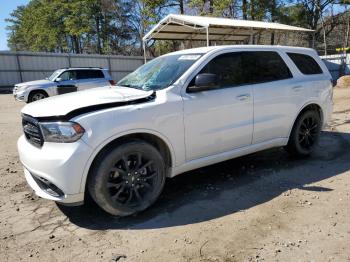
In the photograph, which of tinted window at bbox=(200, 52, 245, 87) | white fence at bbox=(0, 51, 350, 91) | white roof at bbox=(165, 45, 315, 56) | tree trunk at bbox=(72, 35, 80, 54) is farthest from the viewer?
tree trunk at bbox=(72, 35, 80, 54)

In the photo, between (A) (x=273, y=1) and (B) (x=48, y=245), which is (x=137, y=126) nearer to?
(B) (x=48, y=245)

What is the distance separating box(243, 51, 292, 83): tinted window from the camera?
483 centimetres

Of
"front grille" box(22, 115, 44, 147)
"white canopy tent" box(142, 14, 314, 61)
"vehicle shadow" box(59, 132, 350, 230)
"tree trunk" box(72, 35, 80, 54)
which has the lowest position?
"vehicle shadow" box(59, 132, 350, 230)

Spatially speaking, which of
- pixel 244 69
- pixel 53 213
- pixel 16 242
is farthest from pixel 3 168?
pixel 244 69

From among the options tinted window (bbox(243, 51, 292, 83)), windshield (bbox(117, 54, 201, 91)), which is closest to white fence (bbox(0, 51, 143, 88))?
windshield (bbox(117, 54, 201, 91))

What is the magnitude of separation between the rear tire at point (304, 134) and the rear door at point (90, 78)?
11445 millimetres

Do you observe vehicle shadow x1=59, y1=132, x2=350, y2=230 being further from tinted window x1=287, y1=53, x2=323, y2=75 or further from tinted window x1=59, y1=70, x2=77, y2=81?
tinted window x1=59, y1=70, x2=77, y2=81

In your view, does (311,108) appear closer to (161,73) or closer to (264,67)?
(264,67)

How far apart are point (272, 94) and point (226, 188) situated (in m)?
1.51

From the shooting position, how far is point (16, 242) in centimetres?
340

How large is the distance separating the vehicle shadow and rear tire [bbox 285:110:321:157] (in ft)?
0.62

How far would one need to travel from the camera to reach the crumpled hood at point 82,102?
3.45 metres

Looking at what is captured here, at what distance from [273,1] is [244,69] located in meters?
24.9

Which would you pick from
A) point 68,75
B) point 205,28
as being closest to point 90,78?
point 68,75
